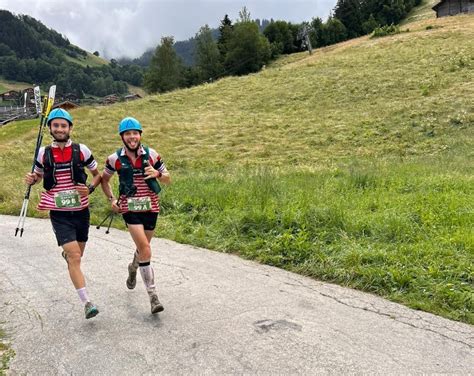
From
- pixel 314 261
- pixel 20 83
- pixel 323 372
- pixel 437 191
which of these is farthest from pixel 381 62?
pixel 20 83

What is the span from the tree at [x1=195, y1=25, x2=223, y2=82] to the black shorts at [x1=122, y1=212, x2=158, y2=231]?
6996cm

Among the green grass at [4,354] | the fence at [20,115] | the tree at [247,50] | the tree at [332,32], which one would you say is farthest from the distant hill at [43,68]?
the green grass at [4,354]

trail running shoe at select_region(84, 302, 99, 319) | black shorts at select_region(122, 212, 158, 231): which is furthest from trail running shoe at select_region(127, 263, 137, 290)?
trail running shoe at select_region(84, 302, 99, 319)

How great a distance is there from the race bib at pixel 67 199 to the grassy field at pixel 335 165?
9.80ft

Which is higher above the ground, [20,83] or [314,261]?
[20,83]

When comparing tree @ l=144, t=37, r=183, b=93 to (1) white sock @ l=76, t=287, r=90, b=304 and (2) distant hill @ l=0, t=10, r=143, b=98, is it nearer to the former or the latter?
(1) white sock @ l=76, t=287, r=90, b=304

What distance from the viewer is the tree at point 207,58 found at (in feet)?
240

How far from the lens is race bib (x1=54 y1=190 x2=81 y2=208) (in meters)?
4.70

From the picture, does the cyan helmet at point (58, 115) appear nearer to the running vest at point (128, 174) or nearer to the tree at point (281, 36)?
the running vest at point (128, 174)

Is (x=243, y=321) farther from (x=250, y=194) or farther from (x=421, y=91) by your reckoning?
(x=421, y=91)

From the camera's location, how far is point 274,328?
439cm

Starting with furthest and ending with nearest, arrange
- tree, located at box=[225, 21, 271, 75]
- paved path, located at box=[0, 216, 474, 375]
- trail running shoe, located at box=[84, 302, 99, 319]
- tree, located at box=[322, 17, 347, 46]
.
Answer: tree, located at box=[322, 17, 347, 46], tree, located at box=[225, 21, 271, 75], trail running shoe, located at box=[84, 302, 99, 319], paved path, located at box=[0, 216, 474, 375]

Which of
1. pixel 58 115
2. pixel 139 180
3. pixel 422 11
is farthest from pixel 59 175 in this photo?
pixel 422 11

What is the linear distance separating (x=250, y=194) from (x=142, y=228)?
4753 millimetres
